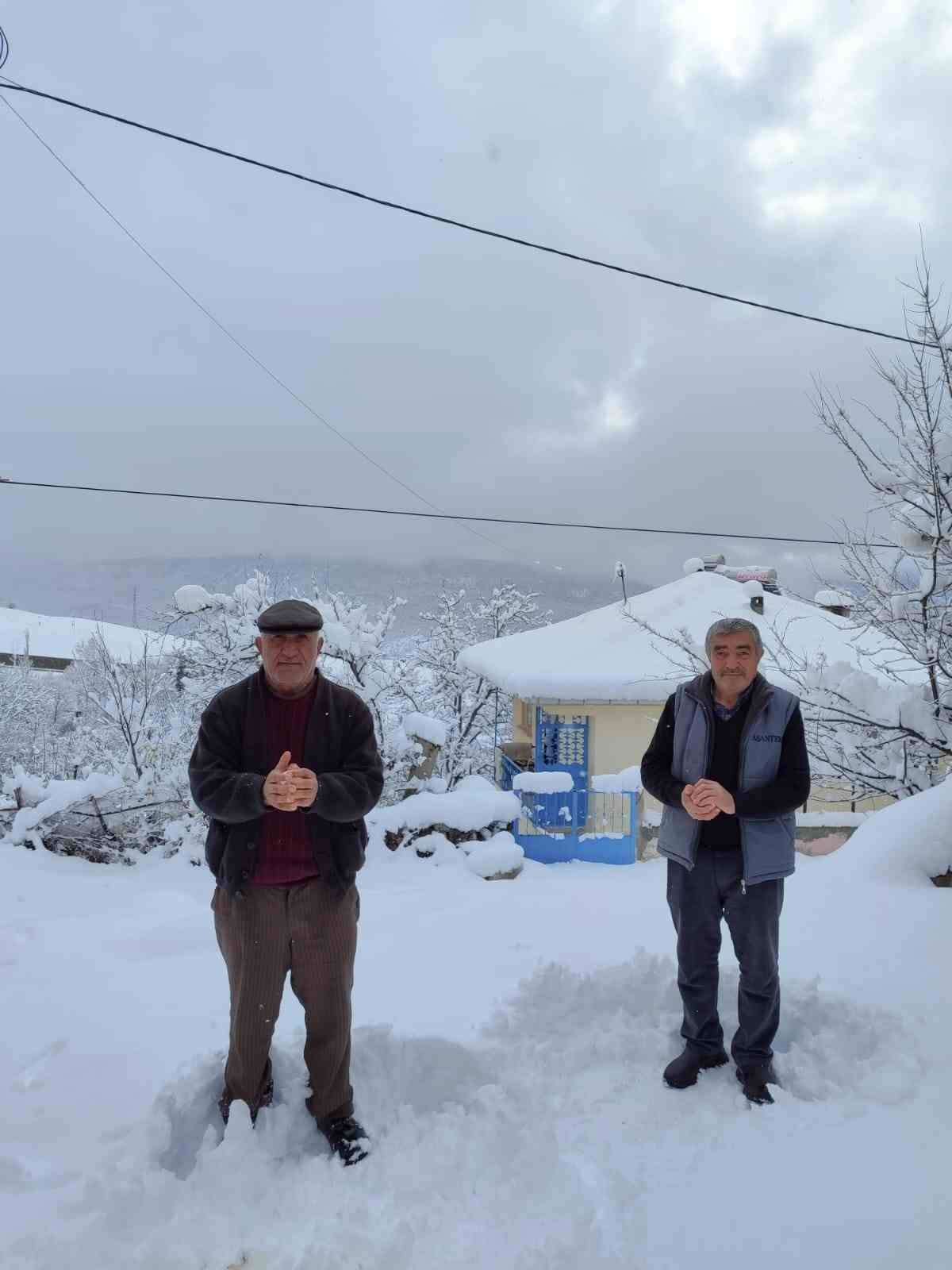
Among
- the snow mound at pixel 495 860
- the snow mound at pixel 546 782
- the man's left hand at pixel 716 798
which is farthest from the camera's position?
the snow mound at pixel 546 782

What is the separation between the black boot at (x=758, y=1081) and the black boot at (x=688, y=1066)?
0.39 feet

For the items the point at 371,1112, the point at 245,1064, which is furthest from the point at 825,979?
the point at 245,1064

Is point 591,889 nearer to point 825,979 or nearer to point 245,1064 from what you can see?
point 825,979

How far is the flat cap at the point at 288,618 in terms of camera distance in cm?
238

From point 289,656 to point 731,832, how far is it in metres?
1.68

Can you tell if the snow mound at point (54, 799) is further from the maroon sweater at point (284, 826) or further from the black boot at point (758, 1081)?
the black boot at point (758, 1081)

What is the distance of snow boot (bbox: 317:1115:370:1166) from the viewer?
234 centimetres

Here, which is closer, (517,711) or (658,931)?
(658,931)

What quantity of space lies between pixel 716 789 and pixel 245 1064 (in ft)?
5.88

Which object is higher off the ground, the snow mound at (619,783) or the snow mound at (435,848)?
the snow mound at (619,783)

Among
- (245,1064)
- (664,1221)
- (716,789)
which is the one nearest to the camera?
(664,1221)

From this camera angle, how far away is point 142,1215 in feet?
6.73

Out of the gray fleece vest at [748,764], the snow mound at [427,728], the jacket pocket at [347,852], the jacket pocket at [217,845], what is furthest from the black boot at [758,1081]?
the snow mound at [427,728]

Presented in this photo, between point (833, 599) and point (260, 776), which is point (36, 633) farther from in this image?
point (260, 776)
